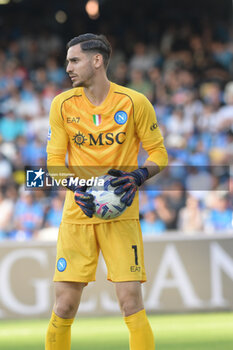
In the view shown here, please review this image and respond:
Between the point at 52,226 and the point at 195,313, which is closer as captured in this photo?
the point at 195,313

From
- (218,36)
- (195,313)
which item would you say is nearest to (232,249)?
(195,313)

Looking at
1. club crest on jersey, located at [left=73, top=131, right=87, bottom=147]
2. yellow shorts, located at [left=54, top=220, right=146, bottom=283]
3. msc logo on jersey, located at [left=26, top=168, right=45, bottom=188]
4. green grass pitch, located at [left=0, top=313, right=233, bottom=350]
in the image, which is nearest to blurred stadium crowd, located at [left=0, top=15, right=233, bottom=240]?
green grass pitch, located at [left=0, top=313, right=233, bottom=350]

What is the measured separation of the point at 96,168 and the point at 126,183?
27 centimetres

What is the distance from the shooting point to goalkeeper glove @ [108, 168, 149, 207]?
407 cm

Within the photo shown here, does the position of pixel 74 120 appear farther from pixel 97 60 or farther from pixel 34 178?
pixel 34 178

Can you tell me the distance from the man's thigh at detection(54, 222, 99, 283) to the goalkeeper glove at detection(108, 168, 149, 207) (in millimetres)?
315

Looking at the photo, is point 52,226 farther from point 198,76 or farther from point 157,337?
point 198,76

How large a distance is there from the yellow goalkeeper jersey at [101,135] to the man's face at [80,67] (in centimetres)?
15

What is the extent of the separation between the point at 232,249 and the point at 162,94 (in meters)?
5.11

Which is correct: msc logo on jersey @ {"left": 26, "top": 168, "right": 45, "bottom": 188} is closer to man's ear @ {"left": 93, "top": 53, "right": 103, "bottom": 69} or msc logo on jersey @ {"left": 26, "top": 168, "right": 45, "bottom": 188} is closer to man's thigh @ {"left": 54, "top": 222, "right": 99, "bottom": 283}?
A: man's thigh @ {"left": 54, "top": 222, "right": 99, "bottom": 283}

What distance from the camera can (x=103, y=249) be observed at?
421cm

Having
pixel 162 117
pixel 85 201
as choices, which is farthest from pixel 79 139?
pixel 162 117

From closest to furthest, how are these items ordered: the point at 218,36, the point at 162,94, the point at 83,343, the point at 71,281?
the point at 71,281
the point at 83,343
the point at 162,94
the point at 218,36

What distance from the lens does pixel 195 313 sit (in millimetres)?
7879
